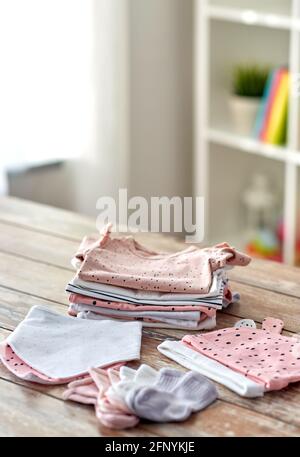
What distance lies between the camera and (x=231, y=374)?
4.95ft

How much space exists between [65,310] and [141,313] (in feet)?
0.55

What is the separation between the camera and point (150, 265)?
1834mm

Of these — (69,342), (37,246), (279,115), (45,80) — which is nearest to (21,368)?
(69,342)

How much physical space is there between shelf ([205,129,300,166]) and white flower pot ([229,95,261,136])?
0.12ft

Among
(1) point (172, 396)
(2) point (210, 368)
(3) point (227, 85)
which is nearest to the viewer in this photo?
(1) point (172, 396)

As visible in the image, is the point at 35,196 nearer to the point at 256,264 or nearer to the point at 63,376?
the point at 256,264

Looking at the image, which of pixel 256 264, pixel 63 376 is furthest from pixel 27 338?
pixel 256 264

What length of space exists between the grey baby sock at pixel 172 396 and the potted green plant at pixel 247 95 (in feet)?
6.73

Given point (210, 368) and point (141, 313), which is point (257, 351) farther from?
point (141, 313)

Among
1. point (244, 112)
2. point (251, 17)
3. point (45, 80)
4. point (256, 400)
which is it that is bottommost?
point (256, 400)

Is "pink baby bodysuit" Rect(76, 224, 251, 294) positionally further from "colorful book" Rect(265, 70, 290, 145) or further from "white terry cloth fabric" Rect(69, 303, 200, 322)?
"colorful book" Rect(265, 70, 290, 145)

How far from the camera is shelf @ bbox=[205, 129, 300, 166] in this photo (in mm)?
3223

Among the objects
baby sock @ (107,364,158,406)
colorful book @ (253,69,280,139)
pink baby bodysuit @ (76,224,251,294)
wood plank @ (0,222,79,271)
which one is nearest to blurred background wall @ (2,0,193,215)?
colorful book @ (253,69,280,139)

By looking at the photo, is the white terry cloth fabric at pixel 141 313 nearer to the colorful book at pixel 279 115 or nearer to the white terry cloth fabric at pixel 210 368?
the white terry cloth fabric at pixel 210 368
